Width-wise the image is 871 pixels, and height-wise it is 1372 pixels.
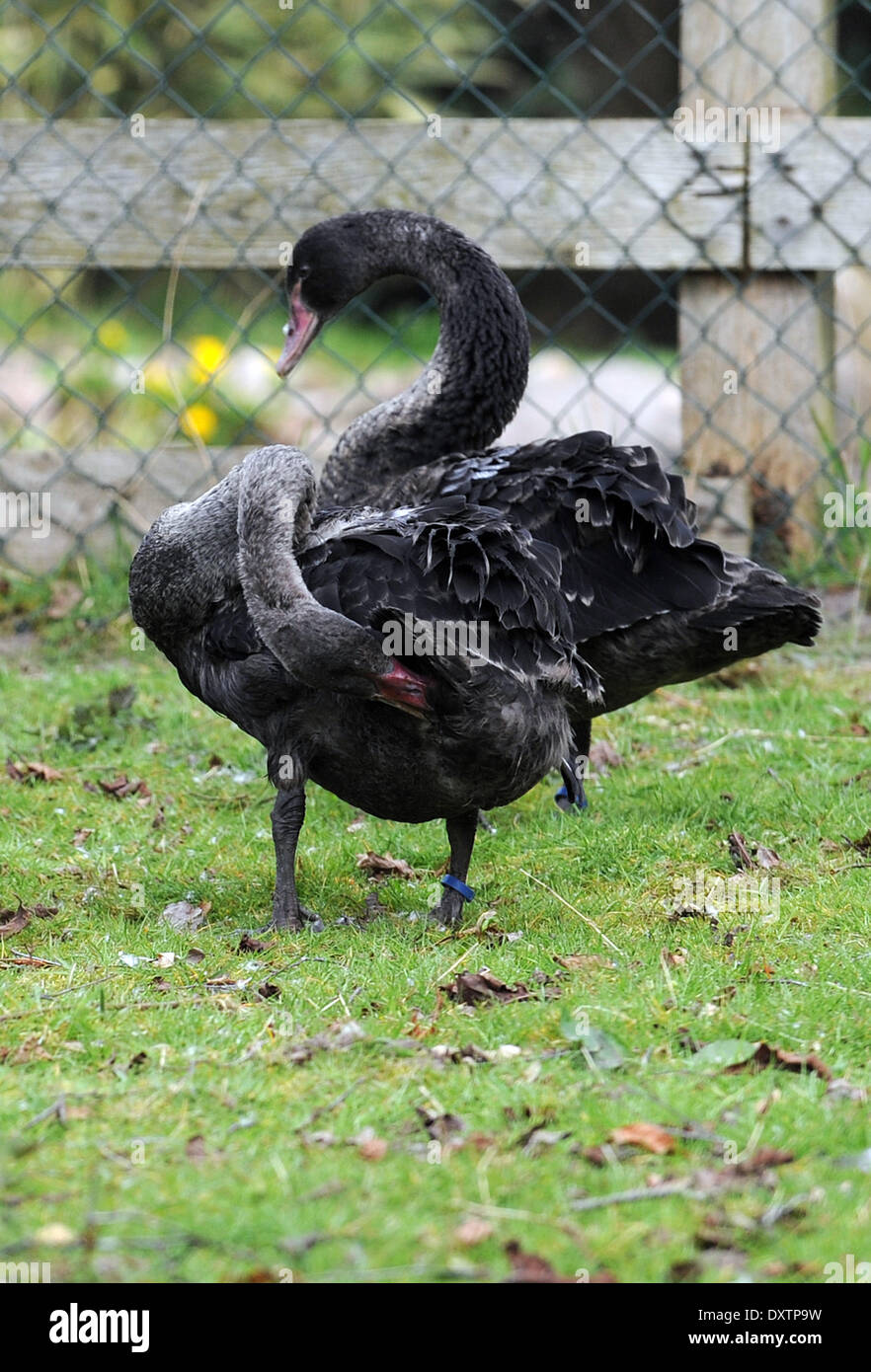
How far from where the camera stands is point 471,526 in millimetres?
3900

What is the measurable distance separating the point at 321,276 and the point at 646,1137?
3743mm

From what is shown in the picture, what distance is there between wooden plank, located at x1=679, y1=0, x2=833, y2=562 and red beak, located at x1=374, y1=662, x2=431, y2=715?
3.51 meters

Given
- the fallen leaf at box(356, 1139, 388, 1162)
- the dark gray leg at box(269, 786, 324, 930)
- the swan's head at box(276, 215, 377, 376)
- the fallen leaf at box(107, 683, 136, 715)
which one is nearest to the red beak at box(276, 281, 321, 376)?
the swan's head at box(276, 215, 377, 376)

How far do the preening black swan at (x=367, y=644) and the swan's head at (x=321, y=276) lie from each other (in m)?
1.69

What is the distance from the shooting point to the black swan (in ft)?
14.4

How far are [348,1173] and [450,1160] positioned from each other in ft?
0.56

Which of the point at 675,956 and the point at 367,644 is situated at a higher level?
the point at 367,644

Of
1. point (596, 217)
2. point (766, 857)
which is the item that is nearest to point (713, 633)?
point (766, 857)

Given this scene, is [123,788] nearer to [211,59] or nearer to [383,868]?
[383,868]

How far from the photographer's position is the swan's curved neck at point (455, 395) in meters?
5.24

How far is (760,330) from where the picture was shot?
6828 millimetres

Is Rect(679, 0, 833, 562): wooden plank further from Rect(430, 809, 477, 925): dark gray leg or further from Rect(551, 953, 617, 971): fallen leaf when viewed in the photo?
Rect(551, 953, 617, 971): fallen leaf

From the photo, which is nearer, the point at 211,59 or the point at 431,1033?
the point at 431,1033
